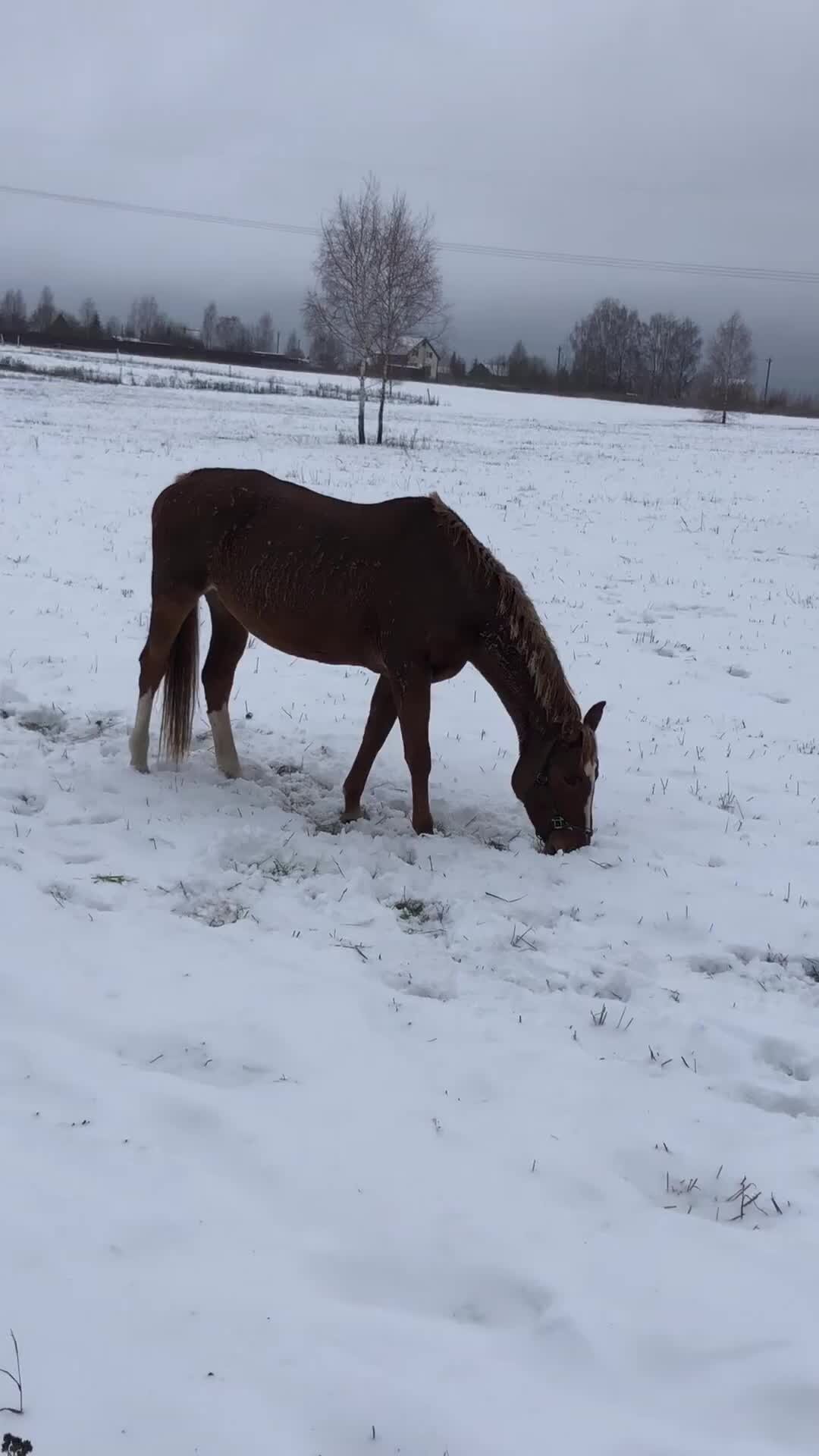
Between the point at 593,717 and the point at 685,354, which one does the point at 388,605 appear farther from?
the point at 685,354

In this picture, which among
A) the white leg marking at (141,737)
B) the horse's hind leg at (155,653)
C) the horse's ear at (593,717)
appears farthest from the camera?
the white leg marking at (141,737)

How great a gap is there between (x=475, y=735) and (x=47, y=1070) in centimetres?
446

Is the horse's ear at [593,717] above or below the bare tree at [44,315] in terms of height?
below

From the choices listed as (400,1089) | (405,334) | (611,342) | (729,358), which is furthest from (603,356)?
(400,1089)

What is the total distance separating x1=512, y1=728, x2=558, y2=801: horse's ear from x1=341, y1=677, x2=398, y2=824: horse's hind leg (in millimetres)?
791

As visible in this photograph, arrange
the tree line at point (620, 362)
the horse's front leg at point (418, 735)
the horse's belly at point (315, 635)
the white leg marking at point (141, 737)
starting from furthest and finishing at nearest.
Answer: the tree line at point (620, 362) → the white leg marking at point (141, 737) → the horse's belly at point (315, 635) → the horse's front leg at point (418, 735)

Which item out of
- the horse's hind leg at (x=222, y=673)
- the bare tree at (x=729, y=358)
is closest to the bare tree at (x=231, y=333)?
the bare tree at (x=729, y=358)

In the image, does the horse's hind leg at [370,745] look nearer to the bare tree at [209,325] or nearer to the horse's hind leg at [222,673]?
the horse's hind leg at [222,673]

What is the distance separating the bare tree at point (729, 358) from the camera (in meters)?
67.4

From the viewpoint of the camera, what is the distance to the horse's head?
5082mm

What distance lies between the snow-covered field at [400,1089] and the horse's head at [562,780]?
0.58 ft

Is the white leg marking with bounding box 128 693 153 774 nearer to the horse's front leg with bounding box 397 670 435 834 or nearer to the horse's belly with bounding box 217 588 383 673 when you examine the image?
the horse's belly with bounding box 217 588 383 673

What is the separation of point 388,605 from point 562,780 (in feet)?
4.43

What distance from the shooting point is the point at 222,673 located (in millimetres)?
5996
